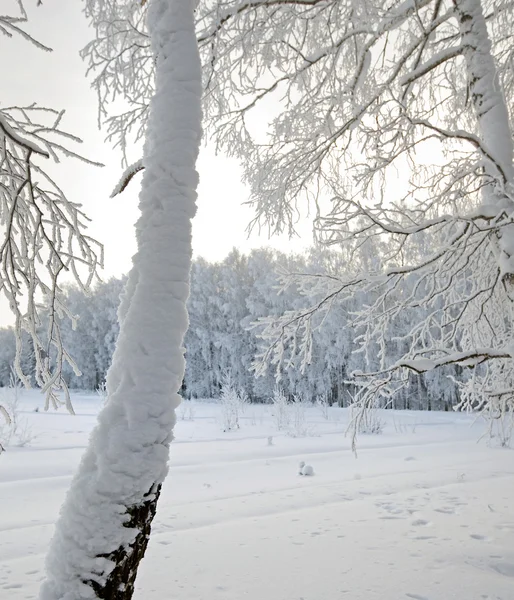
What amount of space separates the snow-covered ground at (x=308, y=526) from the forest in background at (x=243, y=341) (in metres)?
17.0

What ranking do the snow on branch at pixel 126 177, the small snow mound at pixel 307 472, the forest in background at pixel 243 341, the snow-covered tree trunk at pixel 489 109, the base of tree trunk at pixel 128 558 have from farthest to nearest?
1. the forest in background at pixel 243 341
2. the small snow mound at pixel 307 472
3. the snow-covered tree trunk at pixel 489 109
4. the snow on branch at pixel 126 177
5. the base of tree trunk at pixel 128 558

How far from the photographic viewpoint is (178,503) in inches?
224

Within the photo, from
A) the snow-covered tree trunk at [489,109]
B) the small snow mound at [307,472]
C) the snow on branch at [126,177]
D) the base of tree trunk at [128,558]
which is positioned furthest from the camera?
the small snow mound at [307,472]

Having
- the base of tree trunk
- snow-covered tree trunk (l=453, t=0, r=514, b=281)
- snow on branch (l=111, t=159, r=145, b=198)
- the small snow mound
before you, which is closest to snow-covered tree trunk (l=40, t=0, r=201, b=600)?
the base of tree trunk

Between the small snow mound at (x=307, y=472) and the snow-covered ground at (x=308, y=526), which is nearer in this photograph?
the snow-covered ground at (x=308, y=526)

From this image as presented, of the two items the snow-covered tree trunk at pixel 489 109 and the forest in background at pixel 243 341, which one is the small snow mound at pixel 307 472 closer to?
the snow-covered tree trunk at pixel 489 109

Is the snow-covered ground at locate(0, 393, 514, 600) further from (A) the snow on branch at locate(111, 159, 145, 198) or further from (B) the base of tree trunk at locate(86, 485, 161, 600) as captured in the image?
(A) the snow on branch at locate(111, 159, 145, 198)

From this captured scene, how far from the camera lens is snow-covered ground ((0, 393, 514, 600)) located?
3088 millimetres

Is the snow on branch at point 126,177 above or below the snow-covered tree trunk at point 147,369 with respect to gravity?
above

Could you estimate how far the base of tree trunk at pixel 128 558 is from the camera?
156cm

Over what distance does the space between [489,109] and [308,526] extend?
13.5ft

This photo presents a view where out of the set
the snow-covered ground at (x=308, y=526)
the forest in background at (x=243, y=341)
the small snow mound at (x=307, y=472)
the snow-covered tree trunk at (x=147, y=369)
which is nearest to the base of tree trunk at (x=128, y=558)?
the snow-covered tree trunk at (x=147, y=369)

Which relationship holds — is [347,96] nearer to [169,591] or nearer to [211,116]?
[211,116]

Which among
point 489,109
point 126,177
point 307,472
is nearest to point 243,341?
point 307,472
